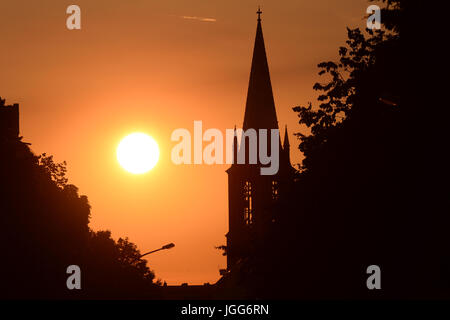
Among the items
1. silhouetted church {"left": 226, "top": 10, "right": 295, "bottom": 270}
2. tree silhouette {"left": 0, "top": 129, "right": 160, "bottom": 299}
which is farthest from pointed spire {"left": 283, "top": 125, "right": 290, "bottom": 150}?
tree silhouette {"left": 0, "top": 129, "right": 160, "bottom": 299}

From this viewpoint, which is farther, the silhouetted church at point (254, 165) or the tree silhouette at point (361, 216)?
the silhouetted church at point (254, 165)

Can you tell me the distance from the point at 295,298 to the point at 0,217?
14410 mm

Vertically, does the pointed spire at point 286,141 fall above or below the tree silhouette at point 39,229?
above

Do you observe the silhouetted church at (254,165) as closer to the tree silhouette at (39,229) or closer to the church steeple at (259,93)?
the church steeple at (259,93)

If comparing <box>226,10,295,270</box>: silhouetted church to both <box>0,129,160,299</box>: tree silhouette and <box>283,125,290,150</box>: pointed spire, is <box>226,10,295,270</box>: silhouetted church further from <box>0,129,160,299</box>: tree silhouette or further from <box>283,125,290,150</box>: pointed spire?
<box>0,129,160,299</box>: tree silhouette

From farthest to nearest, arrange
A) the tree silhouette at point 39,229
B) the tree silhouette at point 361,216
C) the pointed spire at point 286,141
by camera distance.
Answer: the pointed spire at point 286,141 → the tree silhouette at point 39,229 → the tree silhouette at point 361,216

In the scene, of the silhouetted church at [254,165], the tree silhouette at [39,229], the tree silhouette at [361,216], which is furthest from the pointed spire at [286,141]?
the tree silhouette at [361,216]

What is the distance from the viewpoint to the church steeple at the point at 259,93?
357 ft

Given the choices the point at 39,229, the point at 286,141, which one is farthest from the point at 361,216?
the point at 286,141

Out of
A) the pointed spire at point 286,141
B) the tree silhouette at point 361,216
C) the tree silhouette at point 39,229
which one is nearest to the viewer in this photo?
the tree silhouette at point 361,216

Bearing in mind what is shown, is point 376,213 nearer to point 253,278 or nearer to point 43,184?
point 253,278

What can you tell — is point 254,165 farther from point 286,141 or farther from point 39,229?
point 39,229

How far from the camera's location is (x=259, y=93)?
362 ft

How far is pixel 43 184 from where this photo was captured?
5884 cm
